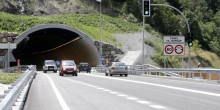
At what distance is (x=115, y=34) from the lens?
84.5 metres

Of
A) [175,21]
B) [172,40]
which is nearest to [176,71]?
[172,40]

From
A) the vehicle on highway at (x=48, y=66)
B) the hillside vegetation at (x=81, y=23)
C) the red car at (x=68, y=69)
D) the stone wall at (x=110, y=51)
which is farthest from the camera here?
the hillside vegetation at (x=81, y=23)

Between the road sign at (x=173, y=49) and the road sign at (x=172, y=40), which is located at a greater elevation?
the road sign at (x=172, y=40)

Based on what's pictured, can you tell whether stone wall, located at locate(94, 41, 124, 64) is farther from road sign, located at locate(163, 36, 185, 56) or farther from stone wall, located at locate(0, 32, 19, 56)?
road sign, located at locate(163, 36, 185, 56)

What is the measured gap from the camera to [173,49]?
36.0 meters

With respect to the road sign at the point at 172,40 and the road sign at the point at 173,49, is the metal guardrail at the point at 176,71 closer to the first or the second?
the road sign at the point at 173,49

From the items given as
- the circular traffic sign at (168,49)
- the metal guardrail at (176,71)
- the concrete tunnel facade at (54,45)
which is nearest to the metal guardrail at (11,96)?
the metal guardrail at (176,71)

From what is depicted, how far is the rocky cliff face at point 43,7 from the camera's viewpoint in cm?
9061

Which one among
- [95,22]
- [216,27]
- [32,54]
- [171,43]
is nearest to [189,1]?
[216,27]

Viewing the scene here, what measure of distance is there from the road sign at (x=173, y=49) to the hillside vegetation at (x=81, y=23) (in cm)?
3976

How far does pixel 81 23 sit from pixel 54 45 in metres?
13.3

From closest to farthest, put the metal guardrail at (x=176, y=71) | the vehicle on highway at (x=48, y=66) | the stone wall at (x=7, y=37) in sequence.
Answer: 1. the metal guardrail at (x=176, y=71)
2. the vehicle on highway at (x=48, y=66)
3. the stone wall at (x=7, y=37)

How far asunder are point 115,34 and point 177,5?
42097mm

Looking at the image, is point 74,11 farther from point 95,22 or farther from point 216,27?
point 216,27
